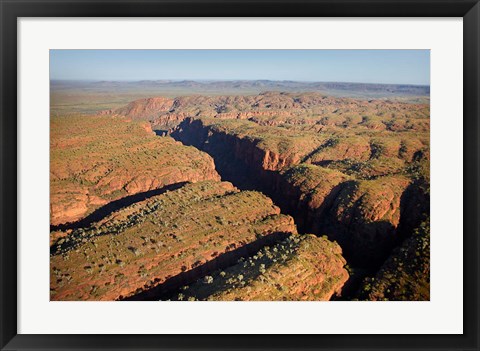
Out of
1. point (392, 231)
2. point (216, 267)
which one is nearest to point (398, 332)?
point (216, 267)

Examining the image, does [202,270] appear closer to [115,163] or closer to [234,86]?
[234,86]

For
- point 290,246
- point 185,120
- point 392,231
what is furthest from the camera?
point 185,120

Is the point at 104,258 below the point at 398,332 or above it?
above

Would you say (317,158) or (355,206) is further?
(317,158)

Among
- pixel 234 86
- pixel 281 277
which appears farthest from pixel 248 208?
pixel 281 277

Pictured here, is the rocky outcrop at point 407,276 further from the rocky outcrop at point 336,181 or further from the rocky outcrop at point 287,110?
the rocky outcrop at point 287,110

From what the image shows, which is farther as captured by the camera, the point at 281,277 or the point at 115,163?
the point at 115,163
